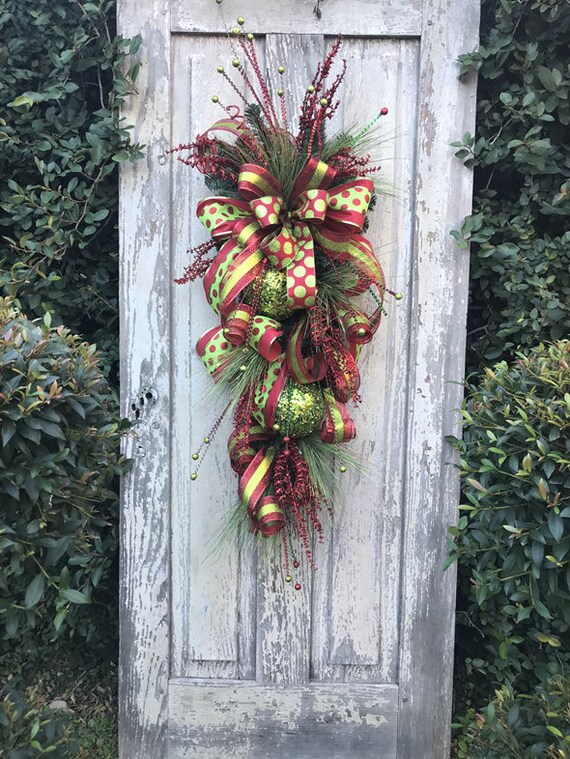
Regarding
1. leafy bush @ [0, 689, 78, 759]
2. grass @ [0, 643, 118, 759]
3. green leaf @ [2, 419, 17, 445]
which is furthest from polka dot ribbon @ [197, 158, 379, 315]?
grass @ [0, 643, 118, 759]

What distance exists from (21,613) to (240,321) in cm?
78

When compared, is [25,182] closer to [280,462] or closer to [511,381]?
[280,462]

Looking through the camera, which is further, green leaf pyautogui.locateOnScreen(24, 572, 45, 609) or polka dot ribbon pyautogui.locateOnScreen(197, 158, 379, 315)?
polka dot ribbon pyautogui.locateOnScreen(197, 158, 379, 315)

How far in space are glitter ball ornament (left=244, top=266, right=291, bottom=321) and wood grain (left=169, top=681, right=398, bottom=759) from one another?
104cm

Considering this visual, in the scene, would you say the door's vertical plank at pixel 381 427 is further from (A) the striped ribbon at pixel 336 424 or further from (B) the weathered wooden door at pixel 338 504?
(A) the striped ribbon at pixel 336 424

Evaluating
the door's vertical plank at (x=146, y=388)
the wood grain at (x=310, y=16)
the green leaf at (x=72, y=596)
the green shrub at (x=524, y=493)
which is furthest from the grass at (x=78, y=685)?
the wood grain at (x=310, y=16)

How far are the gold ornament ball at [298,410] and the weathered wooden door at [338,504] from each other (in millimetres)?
214

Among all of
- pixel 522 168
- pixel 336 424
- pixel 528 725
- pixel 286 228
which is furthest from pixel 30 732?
pixel 522 168

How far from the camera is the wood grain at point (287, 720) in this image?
5.94ft

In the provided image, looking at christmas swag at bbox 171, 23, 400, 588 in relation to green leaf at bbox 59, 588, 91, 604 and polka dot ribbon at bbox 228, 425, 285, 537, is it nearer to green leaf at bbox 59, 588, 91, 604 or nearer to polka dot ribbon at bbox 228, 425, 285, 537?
polka dot ribbon at bbox 228, 425, 285, 537

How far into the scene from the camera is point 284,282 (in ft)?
5.18

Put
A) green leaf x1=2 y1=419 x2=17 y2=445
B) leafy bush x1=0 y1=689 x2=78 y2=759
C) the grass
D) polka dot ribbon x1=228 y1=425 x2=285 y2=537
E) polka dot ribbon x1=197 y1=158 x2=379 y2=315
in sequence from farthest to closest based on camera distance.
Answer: the grass, polka dot ribbon x1=228 y1=425 x2=285 y2=537, polka dot ribbon x1=197 y1=158 x2=379 y2=315, leafy bush x1=0 y1=689 x2=78 y2=759, green leaf x1=2 y1=419 x2=17 y2=445

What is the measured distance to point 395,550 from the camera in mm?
1812

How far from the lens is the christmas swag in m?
1.54
